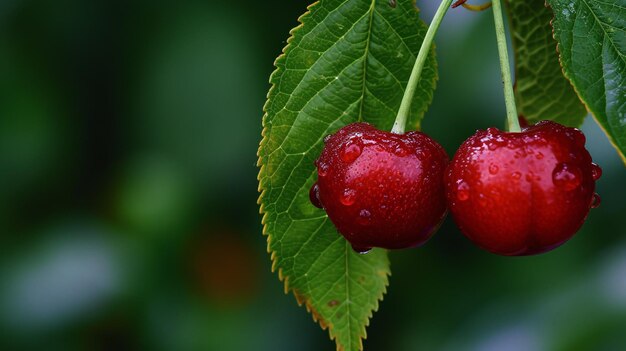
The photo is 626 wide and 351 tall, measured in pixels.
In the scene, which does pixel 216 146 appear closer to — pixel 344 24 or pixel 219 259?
pixel 219 259

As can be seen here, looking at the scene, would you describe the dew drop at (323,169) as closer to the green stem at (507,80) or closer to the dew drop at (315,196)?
the dew drop at (315,196)

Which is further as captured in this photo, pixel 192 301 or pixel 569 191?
pixel 192 301

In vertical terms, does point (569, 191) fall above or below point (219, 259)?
above

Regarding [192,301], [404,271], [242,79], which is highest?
[242,79]

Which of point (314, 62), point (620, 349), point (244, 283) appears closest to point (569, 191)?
point (314, 62)

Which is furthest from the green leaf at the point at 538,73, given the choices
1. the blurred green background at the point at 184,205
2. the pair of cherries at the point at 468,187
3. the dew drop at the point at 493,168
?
the blurred green background at the point at 184,205

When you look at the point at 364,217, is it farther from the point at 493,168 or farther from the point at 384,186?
the point at 493,168
